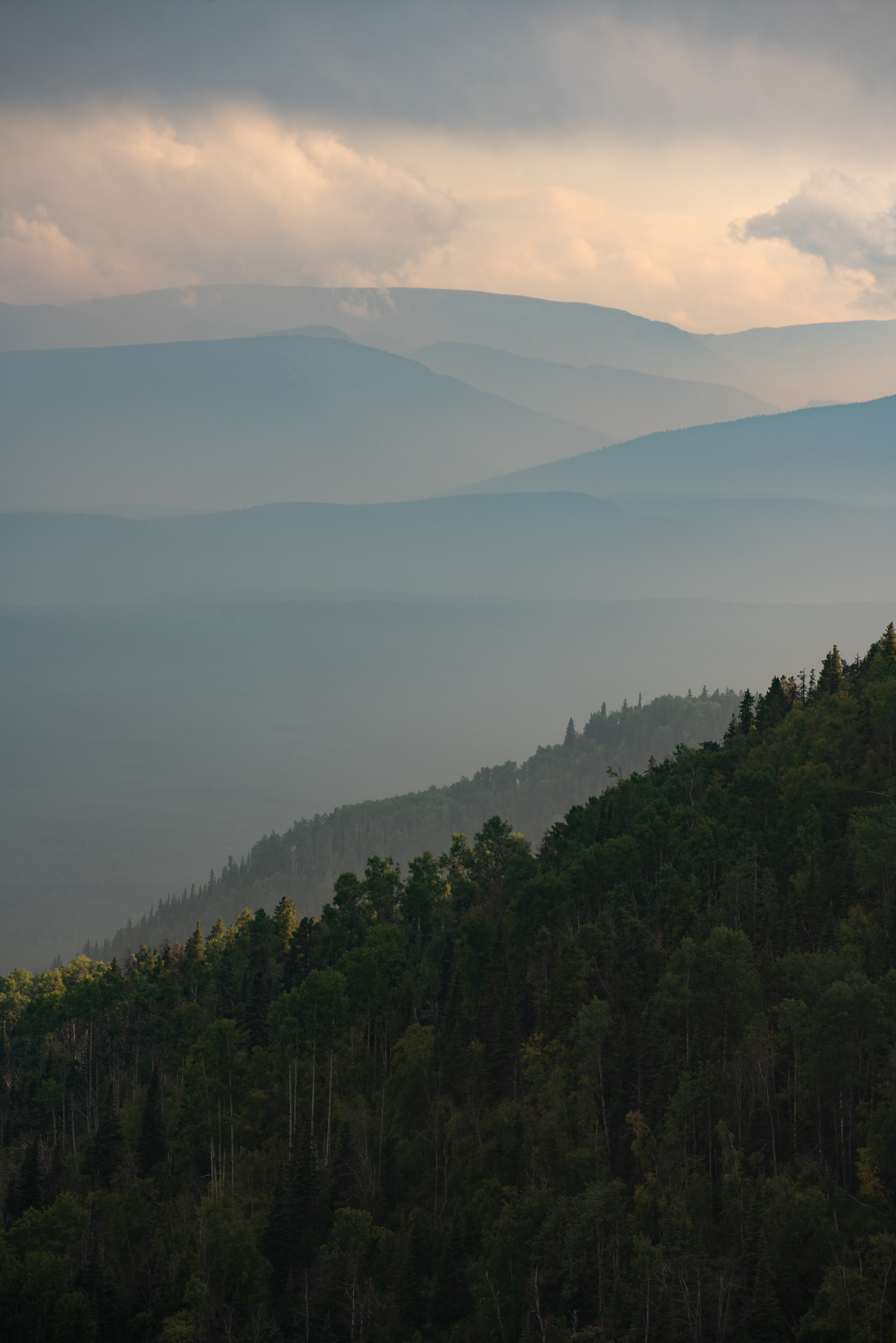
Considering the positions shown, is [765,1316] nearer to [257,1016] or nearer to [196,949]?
[257,1016]

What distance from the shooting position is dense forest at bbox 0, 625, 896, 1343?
199 ft

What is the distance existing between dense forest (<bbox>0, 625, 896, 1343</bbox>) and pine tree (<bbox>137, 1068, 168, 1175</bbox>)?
20 centimetres

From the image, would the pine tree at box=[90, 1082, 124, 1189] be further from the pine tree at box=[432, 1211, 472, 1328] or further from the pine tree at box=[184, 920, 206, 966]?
the pine tree at box=[184, 920, 206, 966]

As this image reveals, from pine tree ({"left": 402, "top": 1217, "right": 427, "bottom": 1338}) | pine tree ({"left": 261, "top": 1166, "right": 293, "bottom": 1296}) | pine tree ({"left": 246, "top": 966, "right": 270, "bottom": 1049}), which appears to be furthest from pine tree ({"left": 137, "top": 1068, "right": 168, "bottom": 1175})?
pine tree ({"left": 402, "top": 1217, "right": 427, "bottom": 1338})

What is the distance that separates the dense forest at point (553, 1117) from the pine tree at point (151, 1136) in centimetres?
20

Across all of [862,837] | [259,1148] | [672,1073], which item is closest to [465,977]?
[259,1148]

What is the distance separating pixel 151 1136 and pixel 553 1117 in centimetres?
3534

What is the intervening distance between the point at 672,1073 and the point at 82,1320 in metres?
39.1

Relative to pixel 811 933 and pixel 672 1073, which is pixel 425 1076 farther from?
pixel 811 933

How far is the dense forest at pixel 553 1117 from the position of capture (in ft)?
199

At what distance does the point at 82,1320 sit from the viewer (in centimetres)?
7038

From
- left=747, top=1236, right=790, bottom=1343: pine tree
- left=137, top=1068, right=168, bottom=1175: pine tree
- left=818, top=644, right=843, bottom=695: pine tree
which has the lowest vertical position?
left=747, top=1236, right=790, bottom=1343: pine tree

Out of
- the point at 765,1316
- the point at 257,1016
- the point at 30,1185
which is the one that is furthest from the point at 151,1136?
the point at 765,1316

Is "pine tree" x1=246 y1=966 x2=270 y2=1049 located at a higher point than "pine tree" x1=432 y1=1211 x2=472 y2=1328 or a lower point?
higher
